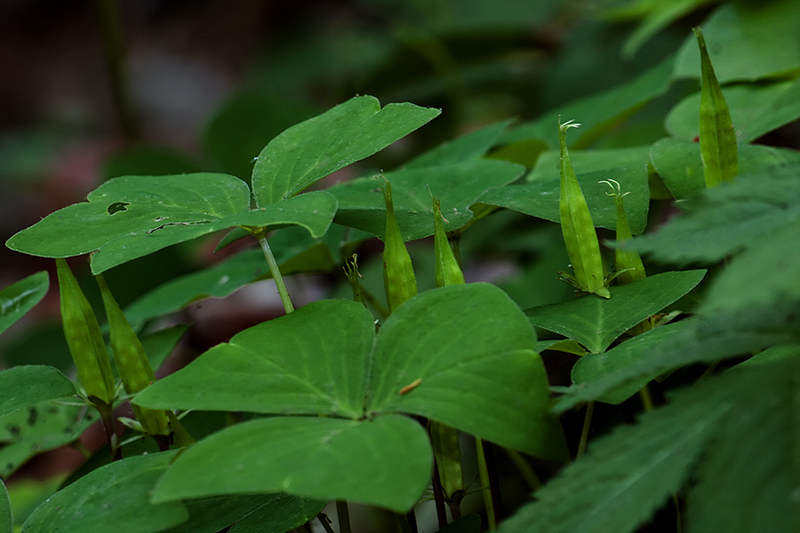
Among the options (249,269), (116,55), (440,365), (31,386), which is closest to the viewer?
(440,365)

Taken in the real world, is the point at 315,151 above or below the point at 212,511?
above

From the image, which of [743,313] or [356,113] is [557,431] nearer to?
[743,313]

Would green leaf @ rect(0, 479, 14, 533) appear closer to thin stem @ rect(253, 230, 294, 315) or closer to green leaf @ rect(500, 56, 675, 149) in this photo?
thin stem @ rect(253, 230, 294, 315)

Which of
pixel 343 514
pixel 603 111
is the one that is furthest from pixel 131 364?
pixel 603 111

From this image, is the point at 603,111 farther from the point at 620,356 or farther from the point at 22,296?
the point at 22,296

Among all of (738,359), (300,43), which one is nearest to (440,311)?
(738,359)

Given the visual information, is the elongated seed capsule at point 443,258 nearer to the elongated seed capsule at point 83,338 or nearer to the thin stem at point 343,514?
the thin stem at point 343,514
